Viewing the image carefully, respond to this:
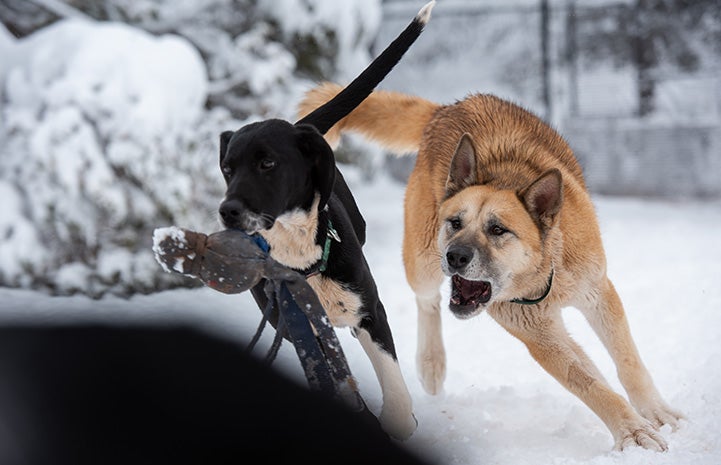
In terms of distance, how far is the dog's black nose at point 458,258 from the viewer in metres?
3.18

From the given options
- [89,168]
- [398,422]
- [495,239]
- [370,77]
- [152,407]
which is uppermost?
[152,407]

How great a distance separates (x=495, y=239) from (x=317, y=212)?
0.73 meters

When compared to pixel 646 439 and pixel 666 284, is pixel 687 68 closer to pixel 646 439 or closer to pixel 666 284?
pixel 666 284

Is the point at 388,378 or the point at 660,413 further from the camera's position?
the point at 660,413

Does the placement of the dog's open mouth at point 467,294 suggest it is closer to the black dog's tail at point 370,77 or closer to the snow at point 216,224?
the snow at point 216,224

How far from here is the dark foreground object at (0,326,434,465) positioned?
76 cm

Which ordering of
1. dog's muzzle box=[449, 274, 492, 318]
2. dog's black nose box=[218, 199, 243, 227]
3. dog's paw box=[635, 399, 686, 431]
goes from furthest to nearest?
dog's paw box=[635, 399, 686, 431] < dog's muzzle box=[449, 274, 492, 318] < dog's black nose box=[218, 199, 243, 227]

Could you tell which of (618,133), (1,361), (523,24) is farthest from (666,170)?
(1,361)

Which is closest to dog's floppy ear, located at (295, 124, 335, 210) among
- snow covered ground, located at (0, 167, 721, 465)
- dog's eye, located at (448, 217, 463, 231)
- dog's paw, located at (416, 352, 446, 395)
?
snow covered ground, located at (0, 167, 721, 465)

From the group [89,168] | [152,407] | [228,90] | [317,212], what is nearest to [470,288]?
[317,212]

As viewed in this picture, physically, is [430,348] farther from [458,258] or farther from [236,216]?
[236,216]

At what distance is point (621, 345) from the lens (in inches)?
146

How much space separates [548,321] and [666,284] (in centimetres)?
277

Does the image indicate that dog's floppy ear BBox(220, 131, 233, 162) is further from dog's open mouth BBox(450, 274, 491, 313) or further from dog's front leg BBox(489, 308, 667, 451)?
dog's front leg BBox(489, 308, 667, 451)
